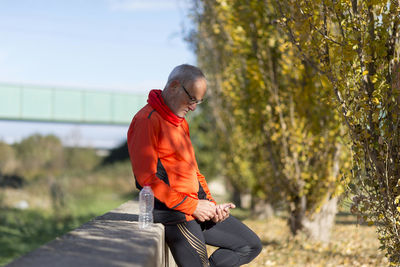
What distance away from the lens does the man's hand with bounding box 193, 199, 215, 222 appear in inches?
147

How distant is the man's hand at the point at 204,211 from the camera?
12.3 ft

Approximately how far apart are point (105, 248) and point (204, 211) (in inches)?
34.6

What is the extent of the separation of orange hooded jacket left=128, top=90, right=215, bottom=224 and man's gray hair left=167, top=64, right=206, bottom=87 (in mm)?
190

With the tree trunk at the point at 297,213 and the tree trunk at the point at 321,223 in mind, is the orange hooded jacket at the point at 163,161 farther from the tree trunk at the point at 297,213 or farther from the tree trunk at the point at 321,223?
the tree trunk at the point at 321,223

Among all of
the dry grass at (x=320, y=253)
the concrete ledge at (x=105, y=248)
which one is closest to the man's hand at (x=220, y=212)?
the concrete ledge at (x=105, y=248)

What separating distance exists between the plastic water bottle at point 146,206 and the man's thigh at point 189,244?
205 millimetres

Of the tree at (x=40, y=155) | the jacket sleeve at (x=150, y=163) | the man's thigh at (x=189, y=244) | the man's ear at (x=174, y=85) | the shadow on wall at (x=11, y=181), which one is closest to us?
the jacket sleeve at (x=150, y=163)

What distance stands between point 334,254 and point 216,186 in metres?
25.9

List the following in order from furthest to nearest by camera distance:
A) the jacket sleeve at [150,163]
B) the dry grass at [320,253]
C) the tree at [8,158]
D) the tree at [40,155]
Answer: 1. the tree at [40,155]
2. the tree at [8,158]
3. the dry grass at [320,253]
4. the jacket sleeve at [150,163]

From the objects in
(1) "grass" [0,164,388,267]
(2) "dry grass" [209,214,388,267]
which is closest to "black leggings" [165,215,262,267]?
(1) "grass" [0,164,388,267]

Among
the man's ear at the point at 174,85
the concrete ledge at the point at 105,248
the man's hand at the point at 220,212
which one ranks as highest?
the man's ear at the point at 174,85

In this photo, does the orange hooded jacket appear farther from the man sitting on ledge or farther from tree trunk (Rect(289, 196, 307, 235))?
tree trunk (Rect(289, 196, 307, 235))

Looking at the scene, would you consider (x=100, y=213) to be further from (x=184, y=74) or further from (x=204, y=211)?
(x=184, y=74)

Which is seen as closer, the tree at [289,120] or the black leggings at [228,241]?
the black leggings at [228,241]
